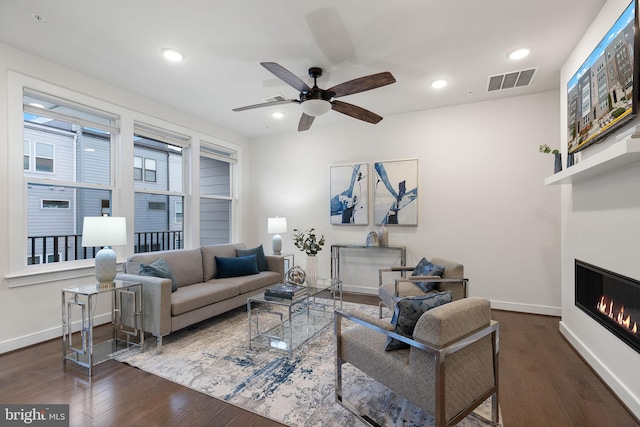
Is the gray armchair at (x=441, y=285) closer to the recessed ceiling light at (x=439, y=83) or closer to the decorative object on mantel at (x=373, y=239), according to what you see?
the decorative object on mantel at (x=373, y=239)

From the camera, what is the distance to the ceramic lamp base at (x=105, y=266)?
9.11 ft

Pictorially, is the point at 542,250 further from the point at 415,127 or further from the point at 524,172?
the point at 415,127

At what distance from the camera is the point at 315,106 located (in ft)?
9.75

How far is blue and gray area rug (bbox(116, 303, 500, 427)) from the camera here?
6.23 ft

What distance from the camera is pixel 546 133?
12.5ft

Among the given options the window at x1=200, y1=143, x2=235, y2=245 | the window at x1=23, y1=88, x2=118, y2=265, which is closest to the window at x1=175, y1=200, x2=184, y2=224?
the window at x1=200, y1=143, x2=235, y2=245

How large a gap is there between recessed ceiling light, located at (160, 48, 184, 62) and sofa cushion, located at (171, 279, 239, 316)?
8.15ft

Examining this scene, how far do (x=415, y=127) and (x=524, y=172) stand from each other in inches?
64.0

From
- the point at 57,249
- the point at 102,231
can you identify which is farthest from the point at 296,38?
the point at 57,249

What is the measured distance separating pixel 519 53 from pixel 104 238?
174 inches

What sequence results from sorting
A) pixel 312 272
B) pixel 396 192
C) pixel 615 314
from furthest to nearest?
pixel 396 192 → pixel 312 272 → pixel 615 314

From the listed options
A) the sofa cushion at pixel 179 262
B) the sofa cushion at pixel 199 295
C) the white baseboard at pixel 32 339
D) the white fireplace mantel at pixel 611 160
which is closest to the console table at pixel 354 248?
the sofa cushion at pixel 199 295

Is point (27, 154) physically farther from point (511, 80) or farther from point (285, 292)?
point (511, 80)

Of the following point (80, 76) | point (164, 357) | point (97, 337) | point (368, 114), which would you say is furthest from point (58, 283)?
point (368, 114)
